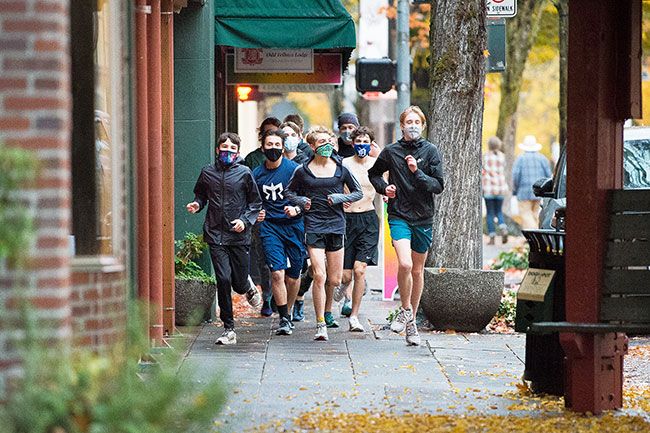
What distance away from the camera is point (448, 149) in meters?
13.6

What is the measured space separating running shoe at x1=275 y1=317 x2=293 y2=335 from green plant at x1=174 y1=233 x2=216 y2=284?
80 cm

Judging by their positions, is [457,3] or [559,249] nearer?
[559,249]

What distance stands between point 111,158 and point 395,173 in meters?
4.80

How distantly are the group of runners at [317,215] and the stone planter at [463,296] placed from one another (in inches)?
26.8

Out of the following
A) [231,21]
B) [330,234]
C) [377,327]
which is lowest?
[377,327]

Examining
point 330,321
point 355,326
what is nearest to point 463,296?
point 355,326

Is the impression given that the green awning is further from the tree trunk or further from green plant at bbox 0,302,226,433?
green plant at bbox 0,302,226,433

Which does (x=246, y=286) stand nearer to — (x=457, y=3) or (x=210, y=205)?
(x=210, y=205)

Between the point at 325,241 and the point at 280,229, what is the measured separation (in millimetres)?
605

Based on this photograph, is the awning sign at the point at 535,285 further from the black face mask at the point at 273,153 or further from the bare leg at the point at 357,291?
the black face mask at the point at 273,153

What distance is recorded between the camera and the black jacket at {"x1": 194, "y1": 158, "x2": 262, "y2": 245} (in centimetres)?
1188

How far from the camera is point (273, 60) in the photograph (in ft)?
57.3

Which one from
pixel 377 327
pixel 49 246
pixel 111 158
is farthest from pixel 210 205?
pixel 49 246

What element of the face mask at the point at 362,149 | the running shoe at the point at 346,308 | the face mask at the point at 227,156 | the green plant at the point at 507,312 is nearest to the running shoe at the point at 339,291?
the running shoe at the point at 346,308
